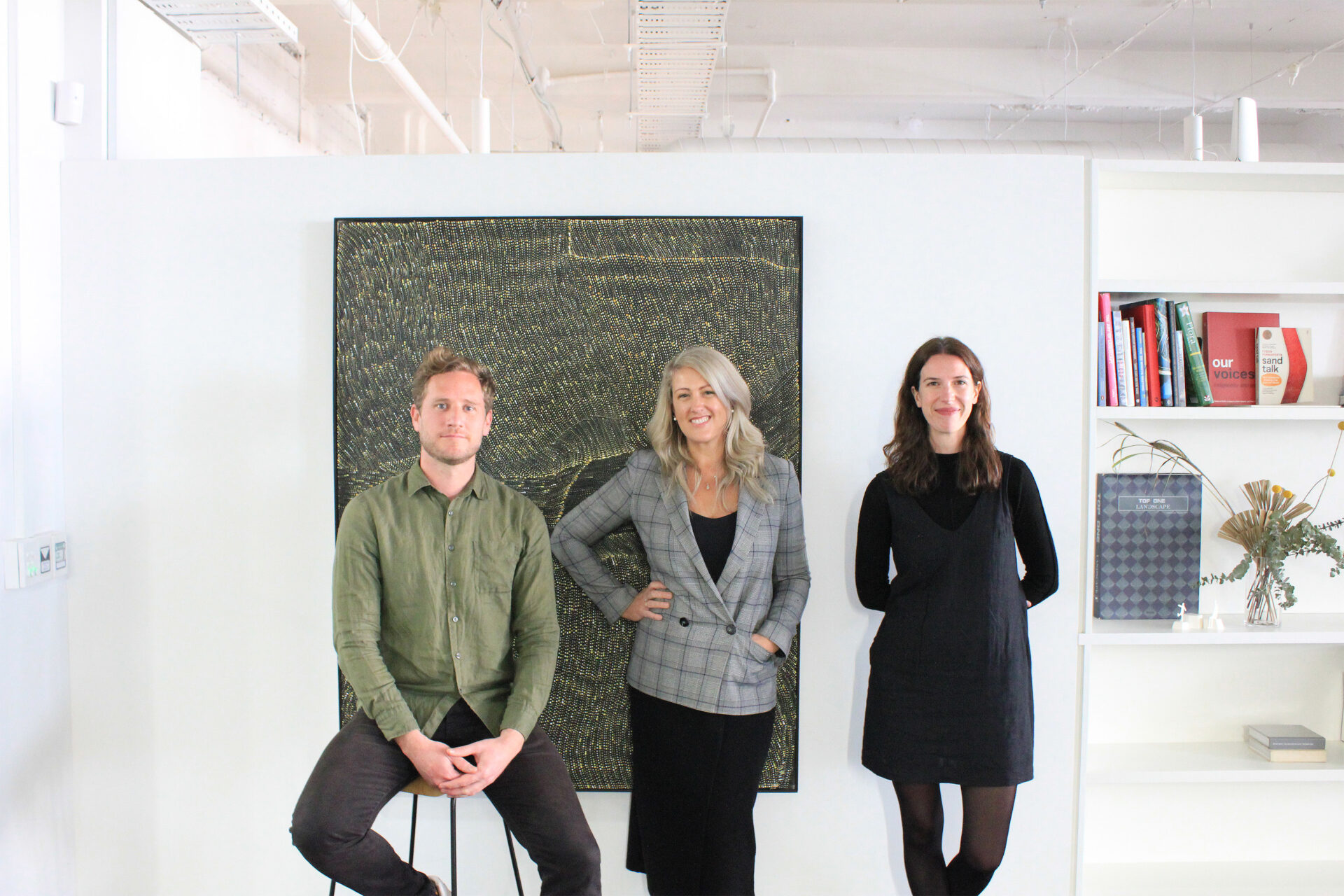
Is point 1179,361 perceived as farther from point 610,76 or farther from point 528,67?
point 610,76

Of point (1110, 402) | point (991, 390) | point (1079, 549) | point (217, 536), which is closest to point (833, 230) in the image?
point (991, 390)

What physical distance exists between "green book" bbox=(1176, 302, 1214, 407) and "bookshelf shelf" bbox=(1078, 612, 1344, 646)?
683 millimetres

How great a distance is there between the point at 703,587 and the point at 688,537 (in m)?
0.14

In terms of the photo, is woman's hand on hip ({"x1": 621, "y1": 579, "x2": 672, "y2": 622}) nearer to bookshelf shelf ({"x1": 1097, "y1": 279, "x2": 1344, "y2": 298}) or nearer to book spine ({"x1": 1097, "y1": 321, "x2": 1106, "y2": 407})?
book spine ({"x1": 1097, "y1": 321, "x2": 1106, "y2": 407})

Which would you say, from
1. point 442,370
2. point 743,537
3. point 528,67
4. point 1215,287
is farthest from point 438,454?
point 528,67

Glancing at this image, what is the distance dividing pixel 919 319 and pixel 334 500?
72.5 inches

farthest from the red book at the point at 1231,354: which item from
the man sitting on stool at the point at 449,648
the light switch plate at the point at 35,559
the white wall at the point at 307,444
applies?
the light switch plate at the point at 35,559

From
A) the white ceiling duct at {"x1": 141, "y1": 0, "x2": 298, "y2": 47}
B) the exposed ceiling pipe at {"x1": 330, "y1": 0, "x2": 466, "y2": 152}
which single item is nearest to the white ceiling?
the exposed ceiling pipe at {"x1": 330, "y1": 0, "x2": 466, "y2": 152}

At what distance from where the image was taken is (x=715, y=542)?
6.84ft

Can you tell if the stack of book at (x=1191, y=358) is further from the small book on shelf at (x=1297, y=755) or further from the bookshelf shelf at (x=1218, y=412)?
the small book on shelf at (x=1297, y=755)

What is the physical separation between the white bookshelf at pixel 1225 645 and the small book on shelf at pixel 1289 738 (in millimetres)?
112

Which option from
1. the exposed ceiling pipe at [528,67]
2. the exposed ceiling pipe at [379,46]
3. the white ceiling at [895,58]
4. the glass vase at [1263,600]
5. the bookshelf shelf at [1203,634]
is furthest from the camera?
the white ceiling at [895,58]

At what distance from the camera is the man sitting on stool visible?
1883 mm

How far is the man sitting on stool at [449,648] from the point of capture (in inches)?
74.1
